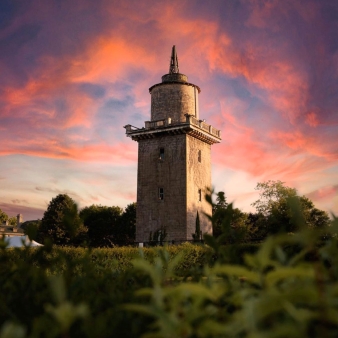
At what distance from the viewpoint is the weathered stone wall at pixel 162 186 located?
4353cm

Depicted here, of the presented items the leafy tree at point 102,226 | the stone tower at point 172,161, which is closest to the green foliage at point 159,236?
the stone tower at point 172,161

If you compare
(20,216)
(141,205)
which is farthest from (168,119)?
(20,216)

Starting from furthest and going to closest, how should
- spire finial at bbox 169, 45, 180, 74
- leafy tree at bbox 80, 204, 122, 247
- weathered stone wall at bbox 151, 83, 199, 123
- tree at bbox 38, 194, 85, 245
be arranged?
leafy tree at bbox 80, 204, 122, 247, tree at bbox 38, 194, 85, 245, spire finial at bbox 169, 45, 180, 74, weathered stone wall at bbox 151, 83, 199, 123

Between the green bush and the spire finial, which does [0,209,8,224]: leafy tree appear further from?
the green bush

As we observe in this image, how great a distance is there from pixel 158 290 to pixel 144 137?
4584cm

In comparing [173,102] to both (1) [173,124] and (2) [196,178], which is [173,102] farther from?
(2) [196,178]

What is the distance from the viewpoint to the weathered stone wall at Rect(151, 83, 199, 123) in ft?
153

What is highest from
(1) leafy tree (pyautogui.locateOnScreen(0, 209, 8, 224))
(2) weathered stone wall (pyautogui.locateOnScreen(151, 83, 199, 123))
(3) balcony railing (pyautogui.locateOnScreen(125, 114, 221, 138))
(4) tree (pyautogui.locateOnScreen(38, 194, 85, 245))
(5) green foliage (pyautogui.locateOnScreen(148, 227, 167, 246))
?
(2) weathered stone wall (pyautogui.locateOnScreen(151, 83, 199, 123))

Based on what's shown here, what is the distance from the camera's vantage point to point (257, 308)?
1109 mm

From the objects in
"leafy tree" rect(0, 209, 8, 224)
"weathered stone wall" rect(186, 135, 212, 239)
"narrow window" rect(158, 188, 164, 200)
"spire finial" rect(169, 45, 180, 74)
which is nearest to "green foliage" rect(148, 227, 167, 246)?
"weathered stone wall" rect(186, 135, 212, 239)

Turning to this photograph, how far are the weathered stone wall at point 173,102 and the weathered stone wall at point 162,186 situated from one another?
8.59ft

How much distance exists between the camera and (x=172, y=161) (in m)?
45.1

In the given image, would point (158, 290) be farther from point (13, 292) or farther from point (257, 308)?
point (13, 292)

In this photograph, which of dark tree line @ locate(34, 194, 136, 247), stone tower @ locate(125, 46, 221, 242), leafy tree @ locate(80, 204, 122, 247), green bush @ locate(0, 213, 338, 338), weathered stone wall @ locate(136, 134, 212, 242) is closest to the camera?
green bush @ locate(0, 213, 338, 338)
